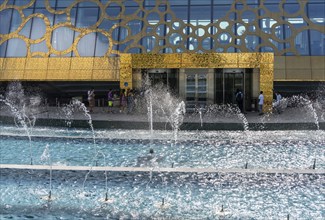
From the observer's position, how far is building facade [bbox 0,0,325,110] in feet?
92.2

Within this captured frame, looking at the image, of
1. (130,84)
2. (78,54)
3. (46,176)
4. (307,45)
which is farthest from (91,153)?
(307,45)

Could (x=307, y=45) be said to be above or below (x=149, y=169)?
above

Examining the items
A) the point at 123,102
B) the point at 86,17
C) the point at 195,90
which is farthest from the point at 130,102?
the point at 86,17

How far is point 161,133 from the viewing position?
61.1ft

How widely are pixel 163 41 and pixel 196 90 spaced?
→ 14.3 feet

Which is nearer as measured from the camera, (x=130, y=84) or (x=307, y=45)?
(x=130, y=84)

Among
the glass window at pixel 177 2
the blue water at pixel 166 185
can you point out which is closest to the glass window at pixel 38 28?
the glass window at pixel 177 2

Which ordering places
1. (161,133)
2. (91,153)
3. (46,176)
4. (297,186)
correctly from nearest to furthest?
1. (297,186)
2. (46,176)
3. (91,153)
4. (161,133)

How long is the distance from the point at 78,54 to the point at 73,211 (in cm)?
2309

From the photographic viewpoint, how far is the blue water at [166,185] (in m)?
8.34

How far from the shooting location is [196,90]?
2745cm

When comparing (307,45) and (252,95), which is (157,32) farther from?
(307,45)

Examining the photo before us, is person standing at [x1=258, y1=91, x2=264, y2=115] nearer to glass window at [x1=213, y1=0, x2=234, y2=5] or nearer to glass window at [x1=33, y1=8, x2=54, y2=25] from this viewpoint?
glass window at [x1=213, y1=0, x2=234, y2=5]

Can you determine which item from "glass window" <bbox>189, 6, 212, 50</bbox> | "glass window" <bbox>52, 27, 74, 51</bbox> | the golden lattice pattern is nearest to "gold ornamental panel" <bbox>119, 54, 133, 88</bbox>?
the golden lattice pattern
